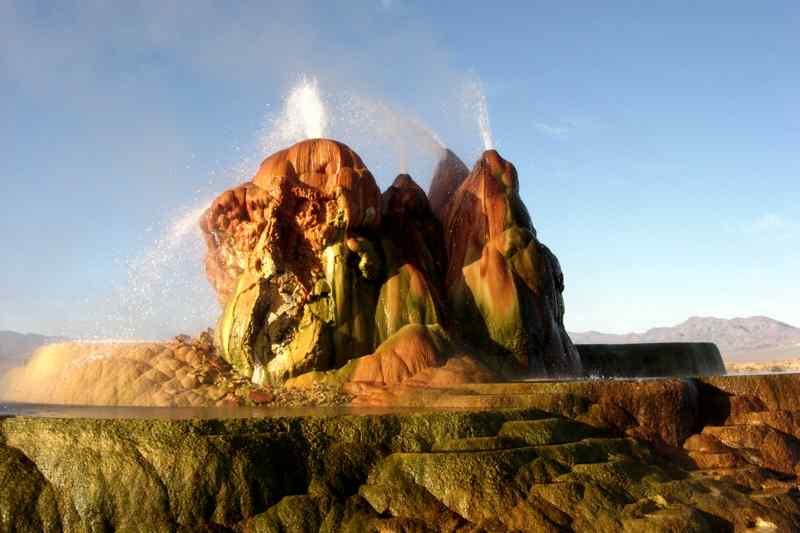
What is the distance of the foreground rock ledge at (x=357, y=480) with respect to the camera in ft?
25.2

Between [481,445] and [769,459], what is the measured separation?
4520 millimetres

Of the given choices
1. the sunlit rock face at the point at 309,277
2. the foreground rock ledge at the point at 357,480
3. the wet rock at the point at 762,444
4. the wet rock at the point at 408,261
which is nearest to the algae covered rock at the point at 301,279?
the sunlit rock face at the point at 309,277

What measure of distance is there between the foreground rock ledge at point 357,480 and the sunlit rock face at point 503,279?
6997 mm

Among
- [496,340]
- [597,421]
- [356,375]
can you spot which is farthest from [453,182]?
[597,421]

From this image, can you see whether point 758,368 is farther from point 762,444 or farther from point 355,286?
point 762,444

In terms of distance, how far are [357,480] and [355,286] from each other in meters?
7.46

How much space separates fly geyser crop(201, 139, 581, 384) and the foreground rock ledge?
17.0 feet

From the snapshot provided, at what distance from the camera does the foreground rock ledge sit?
767 centimetres

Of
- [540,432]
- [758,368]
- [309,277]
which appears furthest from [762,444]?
[758,368]

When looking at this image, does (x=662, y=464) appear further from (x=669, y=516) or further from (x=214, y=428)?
(x=214, y=428)

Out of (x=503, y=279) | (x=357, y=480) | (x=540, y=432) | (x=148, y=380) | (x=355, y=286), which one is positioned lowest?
(x=357, y=480)

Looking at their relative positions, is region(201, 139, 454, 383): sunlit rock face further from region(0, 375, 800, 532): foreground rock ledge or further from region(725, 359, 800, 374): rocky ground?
region(725, 359, 800, 374): rocky ground

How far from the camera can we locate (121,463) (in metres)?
7.93

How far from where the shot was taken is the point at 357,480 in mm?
8461
